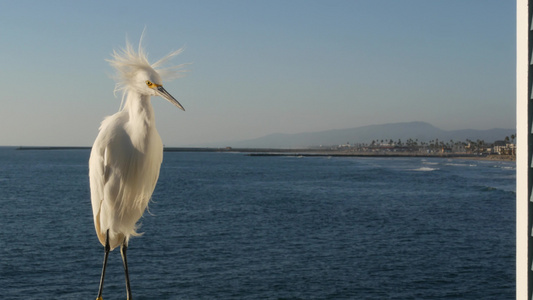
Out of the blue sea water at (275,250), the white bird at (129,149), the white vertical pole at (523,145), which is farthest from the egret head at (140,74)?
the blue sea water at (275,250)

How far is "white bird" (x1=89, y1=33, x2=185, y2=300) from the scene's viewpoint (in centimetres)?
331

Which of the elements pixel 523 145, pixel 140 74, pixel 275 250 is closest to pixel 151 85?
pixel 140 74

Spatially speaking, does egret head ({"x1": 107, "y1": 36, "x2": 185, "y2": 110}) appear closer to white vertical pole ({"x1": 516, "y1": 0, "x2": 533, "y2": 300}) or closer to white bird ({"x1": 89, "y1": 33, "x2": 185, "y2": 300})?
white bird ({"x1": 89, "y1": 33, "x2": 185, "y2": 300})

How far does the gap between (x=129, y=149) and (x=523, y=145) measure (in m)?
2.57

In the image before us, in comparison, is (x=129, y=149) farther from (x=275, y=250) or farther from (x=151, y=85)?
(x=275, y=250)

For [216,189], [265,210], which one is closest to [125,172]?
[265,210]

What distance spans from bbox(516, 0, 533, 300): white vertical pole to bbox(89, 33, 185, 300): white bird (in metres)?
2.16

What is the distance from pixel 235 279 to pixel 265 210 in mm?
14706

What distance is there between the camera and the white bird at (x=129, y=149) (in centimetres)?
331

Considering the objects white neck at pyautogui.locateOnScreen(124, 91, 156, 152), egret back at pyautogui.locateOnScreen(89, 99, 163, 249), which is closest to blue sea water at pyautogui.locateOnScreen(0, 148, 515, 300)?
egret back at pyautogui.locateOnScreen(89, 99, 163, 249)

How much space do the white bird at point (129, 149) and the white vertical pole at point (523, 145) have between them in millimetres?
2156

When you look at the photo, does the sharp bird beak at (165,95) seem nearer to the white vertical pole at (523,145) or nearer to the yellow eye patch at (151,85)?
the yellow eye patch at (151,85)

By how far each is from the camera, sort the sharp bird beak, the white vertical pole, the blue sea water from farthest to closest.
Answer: the blue sea water < the sharp bird beak < the white vertical pole

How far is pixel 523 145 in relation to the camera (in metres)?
1.35
